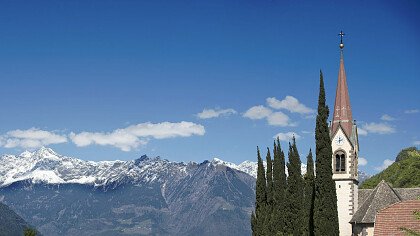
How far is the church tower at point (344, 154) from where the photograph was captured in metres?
75.3

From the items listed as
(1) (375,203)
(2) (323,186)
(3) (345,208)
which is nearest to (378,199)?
(1) (375,203)

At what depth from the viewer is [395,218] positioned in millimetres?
45531

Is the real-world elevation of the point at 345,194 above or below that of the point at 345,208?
above

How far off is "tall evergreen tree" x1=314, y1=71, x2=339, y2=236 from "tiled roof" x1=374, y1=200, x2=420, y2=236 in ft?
12.2

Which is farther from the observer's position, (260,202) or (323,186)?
(260,202)

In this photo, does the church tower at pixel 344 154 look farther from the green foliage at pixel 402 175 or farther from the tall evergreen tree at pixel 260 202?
the green foliage at pixel 402 175

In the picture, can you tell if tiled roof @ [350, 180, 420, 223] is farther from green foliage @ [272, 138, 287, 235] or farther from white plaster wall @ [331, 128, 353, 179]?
green foliage @ [272, 138, 287, 235]

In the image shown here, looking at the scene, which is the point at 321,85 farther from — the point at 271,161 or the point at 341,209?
the point at 341,209

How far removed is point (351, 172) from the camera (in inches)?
3049

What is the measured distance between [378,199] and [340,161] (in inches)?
268

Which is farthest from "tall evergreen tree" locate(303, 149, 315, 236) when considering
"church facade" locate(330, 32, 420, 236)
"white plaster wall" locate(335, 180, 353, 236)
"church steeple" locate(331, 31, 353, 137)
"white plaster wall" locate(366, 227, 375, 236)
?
"church steeple" locate(331, 31, 353, 137)

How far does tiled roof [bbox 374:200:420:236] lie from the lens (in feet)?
147

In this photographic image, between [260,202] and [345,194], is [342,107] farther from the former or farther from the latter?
[260,202]

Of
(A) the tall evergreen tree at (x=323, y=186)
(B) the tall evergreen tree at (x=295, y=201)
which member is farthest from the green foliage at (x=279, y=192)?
(A) the tall evergreen tree at (x=323, y=186)
